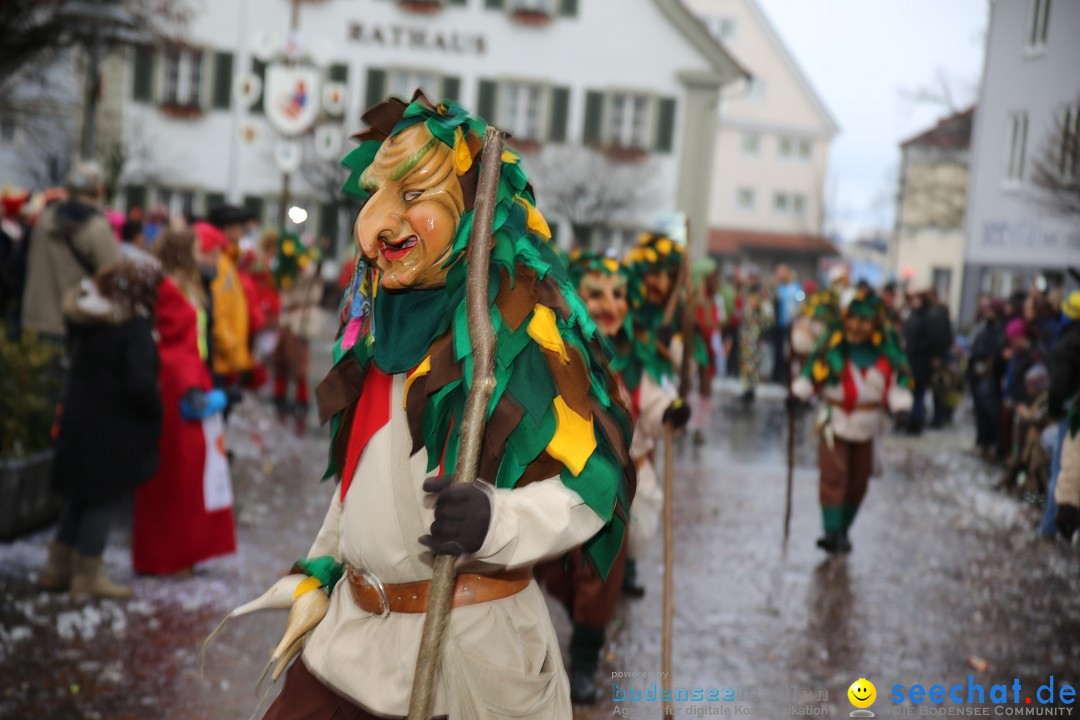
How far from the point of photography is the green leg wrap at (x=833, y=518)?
8.84 meters

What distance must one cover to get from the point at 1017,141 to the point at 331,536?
11557 mm

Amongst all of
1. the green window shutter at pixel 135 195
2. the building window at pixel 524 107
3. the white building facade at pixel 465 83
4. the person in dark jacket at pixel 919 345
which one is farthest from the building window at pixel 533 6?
the person in dark jacket at pixel 919 345

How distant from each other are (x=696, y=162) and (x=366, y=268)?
102 feet

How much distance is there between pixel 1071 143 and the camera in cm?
949

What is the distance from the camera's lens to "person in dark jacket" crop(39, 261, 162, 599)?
6102 millimetres

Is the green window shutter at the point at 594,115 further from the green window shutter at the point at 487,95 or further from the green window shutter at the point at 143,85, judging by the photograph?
the green window shutter at the point at 143,85

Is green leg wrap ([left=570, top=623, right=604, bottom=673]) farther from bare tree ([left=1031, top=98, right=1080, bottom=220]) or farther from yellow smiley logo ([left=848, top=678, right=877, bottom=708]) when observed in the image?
bare tree ([left=1031, top=98, right=1080, bottom=220])

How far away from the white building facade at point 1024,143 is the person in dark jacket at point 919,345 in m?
1.50

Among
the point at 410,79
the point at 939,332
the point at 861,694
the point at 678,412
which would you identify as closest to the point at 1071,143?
the point at 678,412

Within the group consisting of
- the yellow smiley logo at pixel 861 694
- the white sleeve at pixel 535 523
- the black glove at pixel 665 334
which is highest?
the black glove at pixel 665 334

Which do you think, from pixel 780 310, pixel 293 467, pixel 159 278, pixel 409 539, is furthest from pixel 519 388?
pixel 780 310

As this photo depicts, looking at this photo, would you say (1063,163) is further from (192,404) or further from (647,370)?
(192,404)

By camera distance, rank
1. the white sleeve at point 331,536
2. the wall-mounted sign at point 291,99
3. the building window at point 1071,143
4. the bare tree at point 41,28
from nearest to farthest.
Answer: the white sleeve at point 331,536 < the building window at point 1071,143 < the bare tree at point 41,28 < the wall-mounted sign at point 291,99

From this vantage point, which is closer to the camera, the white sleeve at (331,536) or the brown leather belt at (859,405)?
the white sleeve at (331,536)
